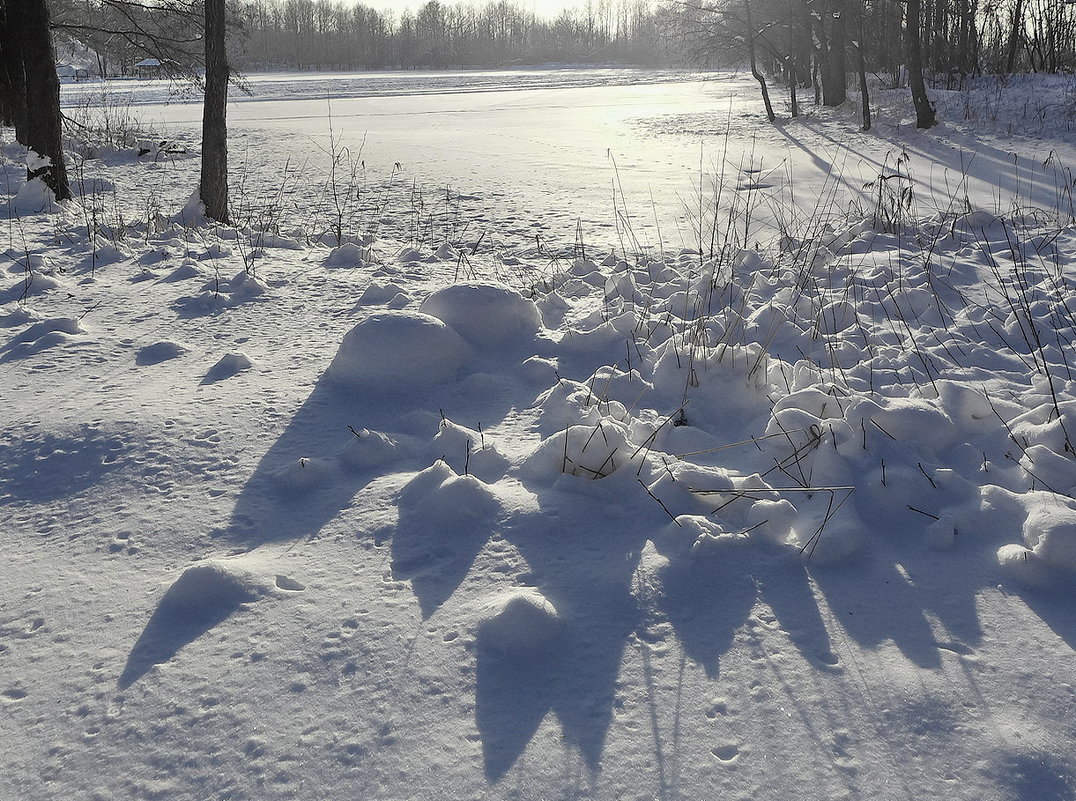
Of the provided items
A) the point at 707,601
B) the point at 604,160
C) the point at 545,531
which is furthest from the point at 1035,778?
the point at 604,160

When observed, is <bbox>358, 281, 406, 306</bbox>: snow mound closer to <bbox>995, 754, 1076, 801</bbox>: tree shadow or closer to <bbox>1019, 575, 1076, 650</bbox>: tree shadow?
<bbox>1019, 575, 1076, 650</bbox>: tree shadow

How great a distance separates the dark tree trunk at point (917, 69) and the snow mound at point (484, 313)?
12.3m

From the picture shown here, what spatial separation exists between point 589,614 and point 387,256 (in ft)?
13.7

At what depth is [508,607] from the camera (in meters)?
1.80

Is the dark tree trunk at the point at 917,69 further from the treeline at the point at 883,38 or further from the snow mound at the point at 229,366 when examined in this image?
the snow mound at the point at 229,366

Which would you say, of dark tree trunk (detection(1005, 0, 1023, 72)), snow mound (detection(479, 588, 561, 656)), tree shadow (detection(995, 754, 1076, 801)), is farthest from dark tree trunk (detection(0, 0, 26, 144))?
dark tree trunk (detection(1005, 0, 1023, 72))

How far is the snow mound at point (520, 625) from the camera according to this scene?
1.75 m

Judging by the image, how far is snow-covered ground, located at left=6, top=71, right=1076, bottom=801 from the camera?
1515mm

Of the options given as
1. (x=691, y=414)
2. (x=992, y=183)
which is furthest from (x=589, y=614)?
(x=992, y=183)

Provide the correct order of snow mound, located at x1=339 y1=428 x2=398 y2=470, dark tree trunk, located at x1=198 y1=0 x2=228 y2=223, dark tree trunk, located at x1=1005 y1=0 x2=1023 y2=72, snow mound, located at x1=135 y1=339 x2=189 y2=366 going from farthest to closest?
dark tree trunk, located at x1=1005 y1=0 x2=1023 y2=72 → dark tree trunk, located at x1=198 y1=0 x2=228 y2=223 → snow mound, located at x1=135 y1=339 x2=189 y2=366 → snow mound, located at x1=339 y1=428 x2=398 y2=470

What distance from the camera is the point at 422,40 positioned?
84812 millimetres

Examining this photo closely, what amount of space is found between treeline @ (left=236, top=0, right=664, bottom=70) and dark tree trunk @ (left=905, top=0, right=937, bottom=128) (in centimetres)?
5924

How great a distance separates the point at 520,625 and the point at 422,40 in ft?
308

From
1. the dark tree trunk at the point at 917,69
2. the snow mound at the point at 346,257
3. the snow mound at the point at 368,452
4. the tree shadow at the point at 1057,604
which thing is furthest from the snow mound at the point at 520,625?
the dark tree trunk at the point at 917,69
